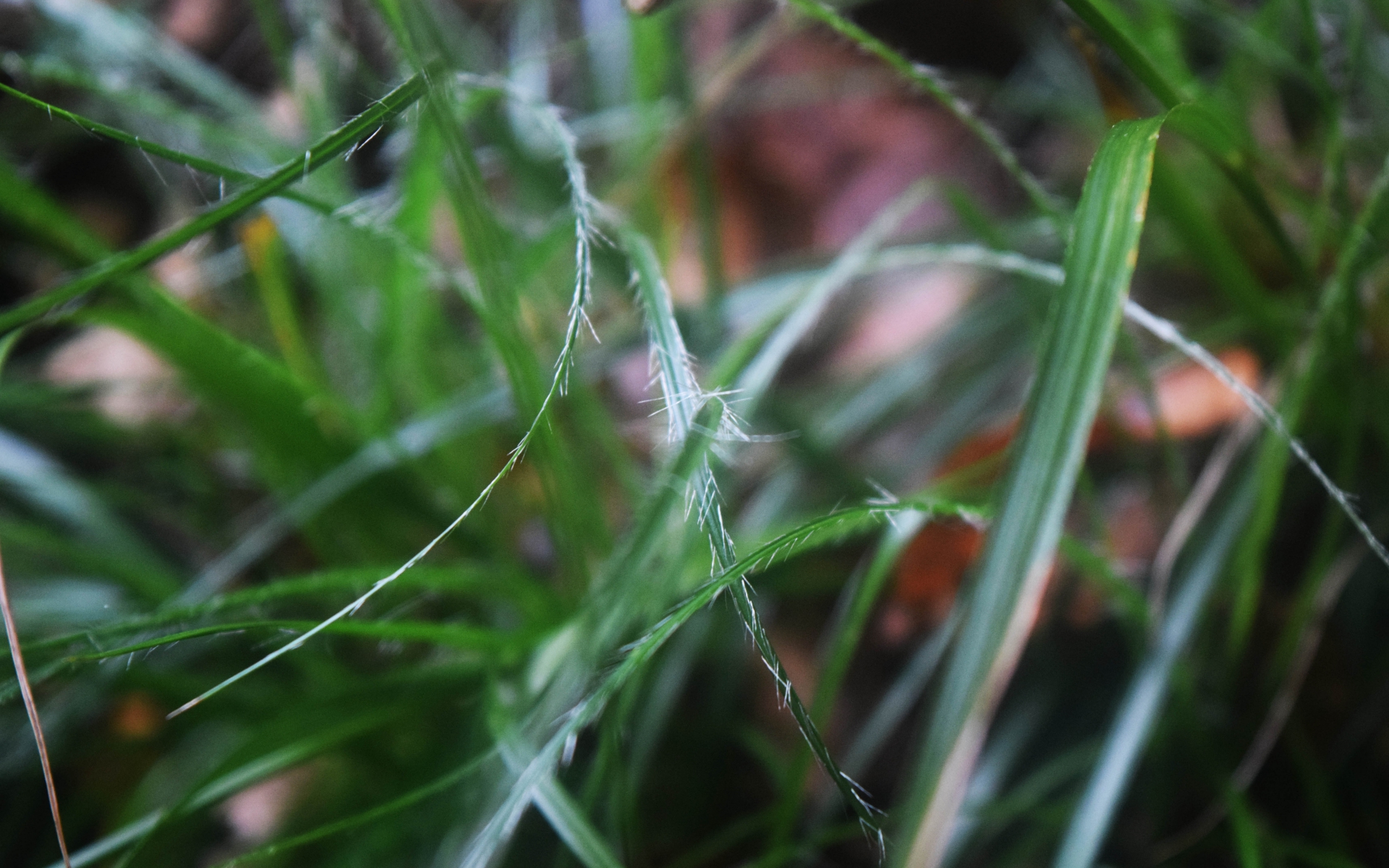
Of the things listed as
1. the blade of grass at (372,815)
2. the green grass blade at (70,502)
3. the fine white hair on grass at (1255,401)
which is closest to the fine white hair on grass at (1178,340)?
the fine white hair on grass at (1255,401)

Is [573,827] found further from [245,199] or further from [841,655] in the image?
[245,199]

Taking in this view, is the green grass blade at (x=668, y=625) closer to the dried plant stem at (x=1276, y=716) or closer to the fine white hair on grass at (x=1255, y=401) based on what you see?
the fine white hair on grass at (x=1255, y=401)

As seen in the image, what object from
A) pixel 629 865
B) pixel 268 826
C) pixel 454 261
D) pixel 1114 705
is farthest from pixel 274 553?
pixel 1114 705

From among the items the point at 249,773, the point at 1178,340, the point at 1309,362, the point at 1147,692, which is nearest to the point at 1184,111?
the point at 1178,340

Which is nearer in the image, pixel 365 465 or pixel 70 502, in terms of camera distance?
pixel 365 465

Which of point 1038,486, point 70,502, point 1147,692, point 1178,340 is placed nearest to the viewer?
point 1038,486
